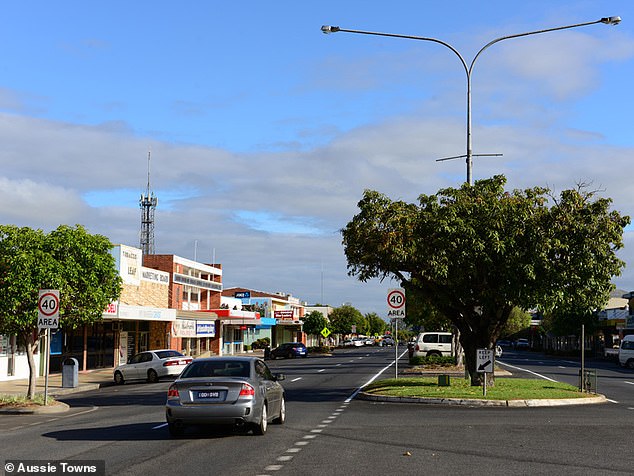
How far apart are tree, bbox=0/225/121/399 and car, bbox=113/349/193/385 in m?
11.6

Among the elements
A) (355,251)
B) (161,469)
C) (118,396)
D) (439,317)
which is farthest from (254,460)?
(439,317)

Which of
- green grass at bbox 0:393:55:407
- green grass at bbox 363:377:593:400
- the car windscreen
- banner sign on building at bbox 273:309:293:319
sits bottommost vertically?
green grass at bbox 0:393:55:407

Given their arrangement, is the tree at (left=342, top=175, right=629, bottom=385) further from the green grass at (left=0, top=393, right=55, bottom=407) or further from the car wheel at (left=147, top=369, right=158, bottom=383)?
the car wheel at (left=147, top=369, right=158, bottom=383)

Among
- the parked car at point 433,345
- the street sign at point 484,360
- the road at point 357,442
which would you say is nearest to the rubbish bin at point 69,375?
the road at point 357,442

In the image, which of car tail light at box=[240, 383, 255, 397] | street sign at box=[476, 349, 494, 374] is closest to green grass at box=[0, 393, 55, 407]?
car tail light at box=[240, 383, 255, 397]

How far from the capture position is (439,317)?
4991 centimetres

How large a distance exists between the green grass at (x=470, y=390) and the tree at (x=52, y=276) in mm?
8873

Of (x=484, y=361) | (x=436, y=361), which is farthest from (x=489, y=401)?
(x=436, y=361)

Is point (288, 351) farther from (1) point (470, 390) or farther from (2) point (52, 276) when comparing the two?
(2) point (52, 276)

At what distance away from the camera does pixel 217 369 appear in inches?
576

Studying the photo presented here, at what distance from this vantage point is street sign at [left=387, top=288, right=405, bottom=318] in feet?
87.4

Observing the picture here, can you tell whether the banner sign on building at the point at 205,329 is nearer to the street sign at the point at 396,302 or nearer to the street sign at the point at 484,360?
the street sign at the point at 396,302

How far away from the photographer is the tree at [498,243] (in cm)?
2273

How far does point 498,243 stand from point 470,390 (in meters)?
4.38
